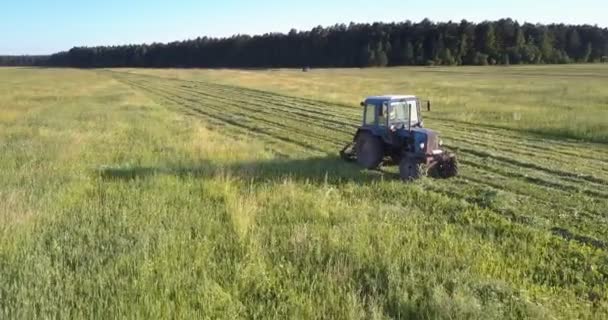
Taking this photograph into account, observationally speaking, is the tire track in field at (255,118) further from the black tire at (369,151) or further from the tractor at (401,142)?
the tractor at (401,142)

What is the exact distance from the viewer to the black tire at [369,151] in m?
11.8

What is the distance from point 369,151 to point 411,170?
1.40 meters

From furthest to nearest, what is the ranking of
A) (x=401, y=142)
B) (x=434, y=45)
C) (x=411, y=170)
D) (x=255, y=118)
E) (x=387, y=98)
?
(x=434, y=45)
(x=255, y=118)
(x=387, y=98)
(x=401, y=142)
(x=411, y=170)

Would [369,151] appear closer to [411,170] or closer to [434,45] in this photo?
[411,170]

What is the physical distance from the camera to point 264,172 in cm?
1152

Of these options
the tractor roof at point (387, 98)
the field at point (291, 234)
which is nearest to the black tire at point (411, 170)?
the field at point (291, 234)

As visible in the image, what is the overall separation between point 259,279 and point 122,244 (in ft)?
5.87

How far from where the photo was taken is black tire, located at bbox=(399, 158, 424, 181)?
10758 millimetres

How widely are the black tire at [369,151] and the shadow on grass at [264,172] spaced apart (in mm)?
195

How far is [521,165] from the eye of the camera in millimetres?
12742

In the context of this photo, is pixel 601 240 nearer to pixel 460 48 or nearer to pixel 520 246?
pixel 520 246

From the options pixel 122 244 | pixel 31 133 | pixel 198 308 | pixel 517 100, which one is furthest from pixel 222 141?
pixel 517 100

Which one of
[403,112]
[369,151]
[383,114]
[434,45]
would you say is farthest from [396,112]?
[434,45]

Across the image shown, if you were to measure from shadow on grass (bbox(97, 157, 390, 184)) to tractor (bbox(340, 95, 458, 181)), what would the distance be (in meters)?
0.44
